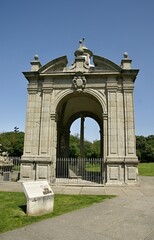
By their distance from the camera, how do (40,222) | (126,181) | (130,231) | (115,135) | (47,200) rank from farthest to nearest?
(115,135), (126,181), (47,200), (40,222), (130,231)

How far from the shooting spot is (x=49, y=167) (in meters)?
13.5

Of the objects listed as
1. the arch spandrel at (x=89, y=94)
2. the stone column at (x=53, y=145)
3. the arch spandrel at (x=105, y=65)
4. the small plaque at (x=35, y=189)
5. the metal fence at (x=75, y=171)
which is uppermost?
the arch spandrel at (x=105, y=65)

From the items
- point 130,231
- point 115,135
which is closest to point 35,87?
point 115,135

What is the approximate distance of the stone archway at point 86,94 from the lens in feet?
44.0

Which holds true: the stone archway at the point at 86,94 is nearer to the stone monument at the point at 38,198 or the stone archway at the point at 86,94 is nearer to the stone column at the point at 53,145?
the stone column at the point at 53,145

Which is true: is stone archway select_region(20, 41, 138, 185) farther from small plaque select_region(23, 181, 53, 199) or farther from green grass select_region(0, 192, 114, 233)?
small plaque select_region(23, 181, 53, 199)

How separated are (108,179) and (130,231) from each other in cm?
841

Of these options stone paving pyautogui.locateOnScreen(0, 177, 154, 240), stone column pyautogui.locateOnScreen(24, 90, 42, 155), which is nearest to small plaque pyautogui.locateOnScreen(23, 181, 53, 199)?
stone paving pyautogui.locateOnScreen(0, 177, 154, 240)

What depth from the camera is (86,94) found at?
600 inches

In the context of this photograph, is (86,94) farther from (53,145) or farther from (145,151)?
(145,151)

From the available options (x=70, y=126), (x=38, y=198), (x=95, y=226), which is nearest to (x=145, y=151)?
(x=70, y=126)

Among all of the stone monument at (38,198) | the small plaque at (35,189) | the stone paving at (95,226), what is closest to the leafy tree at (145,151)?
the stone paving at (95,226)

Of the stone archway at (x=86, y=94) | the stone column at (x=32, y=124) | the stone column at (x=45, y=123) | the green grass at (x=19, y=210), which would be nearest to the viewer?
the green grass at (x=19, y=210)

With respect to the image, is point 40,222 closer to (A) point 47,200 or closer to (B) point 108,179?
(A) point 47,200
